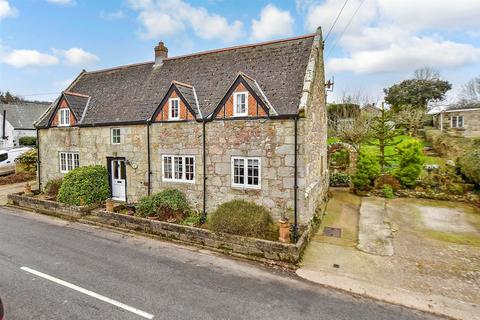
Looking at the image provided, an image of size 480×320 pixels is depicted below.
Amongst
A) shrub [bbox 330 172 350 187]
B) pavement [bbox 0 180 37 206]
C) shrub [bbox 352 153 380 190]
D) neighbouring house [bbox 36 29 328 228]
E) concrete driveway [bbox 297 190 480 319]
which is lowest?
concrete driveway [bbox 297 190 480 319]

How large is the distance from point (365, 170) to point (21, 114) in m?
48.2

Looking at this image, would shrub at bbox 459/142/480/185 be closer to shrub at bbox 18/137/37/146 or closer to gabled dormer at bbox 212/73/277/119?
gabled dormer at bbox 212/73/277/119

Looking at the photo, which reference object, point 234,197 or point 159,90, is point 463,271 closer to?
point 234,197

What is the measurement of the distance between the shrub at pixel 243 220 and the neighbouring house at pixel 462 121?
33.0 metres

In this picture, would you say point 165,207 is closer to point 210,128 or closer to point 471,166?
point 210,128

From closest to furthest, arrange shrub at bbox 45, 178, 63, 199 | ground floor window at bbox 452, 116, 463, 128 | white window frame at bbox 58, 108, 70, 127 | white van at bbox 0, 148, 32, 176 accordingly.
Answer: shrub at bbox 45, 178, 63, 199
white window frame at bbox 58, 108, 70, 127
white van at bbox 0, 148, 32, 176
ground floor window at bbox 452, 116, 463, 128

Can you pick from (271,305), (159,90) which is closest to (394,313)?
(271,305)

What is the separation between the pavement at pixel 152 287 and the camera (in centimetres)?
629

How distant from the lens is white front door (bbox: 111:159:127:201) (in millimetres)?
15445

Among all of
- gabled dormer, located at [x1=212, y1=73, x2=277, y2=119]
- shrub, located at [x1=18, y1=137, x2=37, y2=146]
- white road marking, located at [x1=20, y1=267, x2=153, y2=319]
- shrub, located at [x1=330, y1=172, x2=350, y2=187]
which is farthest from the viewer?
shrub, located at [x1=18, y1=137, x2=37, y2=146]

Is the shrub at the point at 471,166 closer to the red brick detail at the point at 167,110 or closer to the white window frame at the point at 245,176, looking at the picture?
the white window frame at the point at 245,176

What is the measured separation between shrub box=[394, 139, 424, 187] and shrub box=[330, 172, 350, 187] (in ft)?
11.2

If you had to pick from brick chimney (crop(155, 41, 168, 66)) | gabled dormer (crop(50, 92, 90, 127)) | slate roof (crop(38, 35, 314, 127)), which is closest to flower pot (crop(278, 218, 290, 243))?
slate roof (crop(38, 35, 314, 127))

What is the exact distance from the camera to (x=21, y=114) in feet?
133
